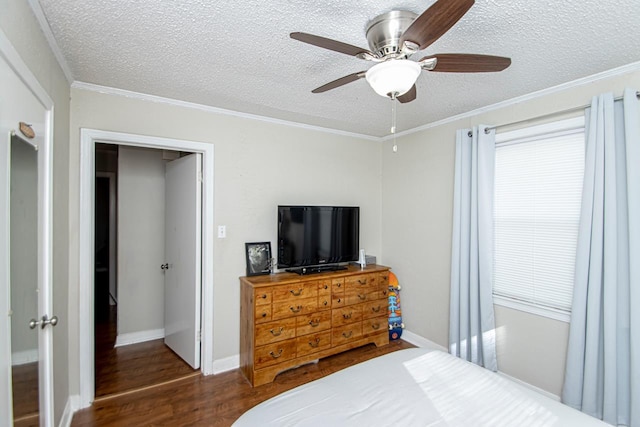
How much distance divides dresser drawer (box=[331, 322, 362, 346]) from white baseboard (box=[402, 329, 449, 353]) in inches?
28.0

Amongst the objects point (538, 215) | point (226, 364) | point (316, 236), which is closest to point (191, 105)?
point (316, 236)

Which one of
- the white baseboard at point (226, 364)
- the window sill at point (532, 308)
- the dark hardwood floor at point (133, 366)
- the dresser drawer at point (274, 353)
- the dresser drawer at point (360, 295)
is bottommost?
Result: the dark hardwood floor at point (133, 366)

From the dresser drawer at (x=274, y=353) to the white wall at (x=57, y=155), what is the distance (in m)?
1.35

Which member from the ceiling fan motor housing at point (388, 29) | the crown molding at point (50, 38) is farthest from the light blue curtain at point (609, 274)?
the crown molding at point (50, 38)

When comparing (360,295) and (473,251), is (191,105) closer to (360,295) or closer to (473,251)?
(360,295)

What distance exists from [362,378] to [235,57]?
206 centimetres

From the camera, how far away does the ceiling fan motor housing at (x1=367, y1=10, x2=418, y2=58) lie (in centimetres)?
144

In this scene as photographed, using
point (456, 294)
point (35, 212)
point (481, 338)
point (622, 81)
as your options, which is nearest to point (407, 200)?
point (456, 294)

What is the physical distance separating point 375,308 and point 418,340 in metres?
0.66

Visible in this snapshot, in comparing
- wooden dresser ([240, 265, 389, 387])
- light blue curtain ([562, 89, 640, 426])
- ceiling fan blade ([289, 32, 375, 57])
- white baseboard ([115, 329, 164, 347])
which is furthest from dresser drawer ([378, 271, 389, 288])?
white baseboard ([115, 329, 164, 347])

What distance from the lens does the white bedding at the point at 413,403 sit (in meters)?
1.29

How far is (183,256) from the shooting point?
10.2 feet

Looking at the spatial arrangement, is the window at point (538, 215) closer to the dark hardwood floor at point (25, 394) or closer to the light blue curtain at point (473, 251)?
the light blue curtain at point (473, 251)

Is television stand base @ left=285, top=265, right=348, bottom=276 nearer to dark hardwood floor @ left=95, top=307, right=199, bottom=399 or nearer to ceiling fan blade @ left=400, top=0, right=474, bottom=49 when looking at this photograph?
dark hardwood floor @ left=95, top=307, right=199, bottom=399
